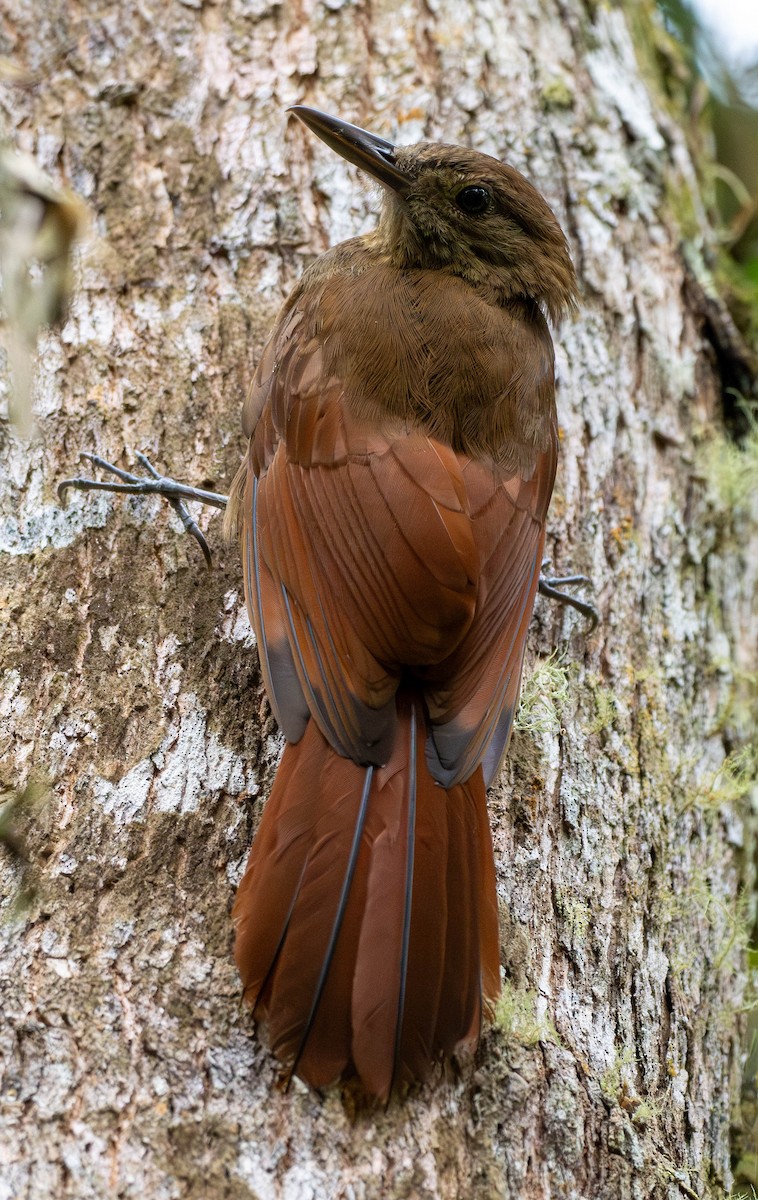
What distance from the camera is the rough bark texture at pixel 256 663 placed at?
5.97 ft

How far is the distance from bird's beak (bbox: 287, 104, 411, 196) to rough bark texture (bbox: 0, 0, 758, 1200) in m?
0.24

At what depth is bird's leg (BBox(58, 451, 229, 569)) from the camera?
254 centimetres

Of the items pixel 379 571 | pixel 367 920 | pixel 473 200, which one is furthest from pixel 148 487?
pixel 473 200

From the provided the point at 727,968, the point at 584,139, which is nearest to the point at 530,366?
the point at 584,139

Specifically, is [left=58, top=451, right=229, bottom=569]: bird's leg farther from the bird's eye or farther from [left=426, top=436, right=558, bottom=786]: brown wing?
the bird's eye

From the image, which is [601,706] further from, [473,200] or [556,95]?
[556,95]

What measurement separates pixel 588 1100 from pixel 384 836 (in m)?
0.57

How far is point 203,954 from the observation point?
195 cm

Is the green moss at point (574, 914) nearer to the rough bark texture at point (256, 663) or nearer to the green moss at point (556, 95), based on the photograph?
the rough bark texture at point (256, 663)

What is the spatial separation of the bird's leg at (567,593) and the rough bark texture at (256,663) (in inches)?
2.2

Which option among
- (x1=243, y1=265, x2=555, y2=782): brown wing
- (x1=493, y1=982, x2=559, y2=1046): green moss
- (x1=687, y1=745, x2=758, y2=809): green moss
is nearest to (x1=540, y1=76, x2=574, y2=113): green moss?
(x1=243, y1=265, x2=555, y2=782): brown wing

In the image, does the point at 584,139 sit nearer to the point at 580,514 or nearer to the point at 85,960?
the point at 580,514

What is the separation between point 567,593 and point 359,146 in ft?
4.08

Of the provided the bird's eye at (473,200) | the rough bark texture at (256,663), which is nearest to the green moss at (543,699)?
the rough bark texture at (256,663)
